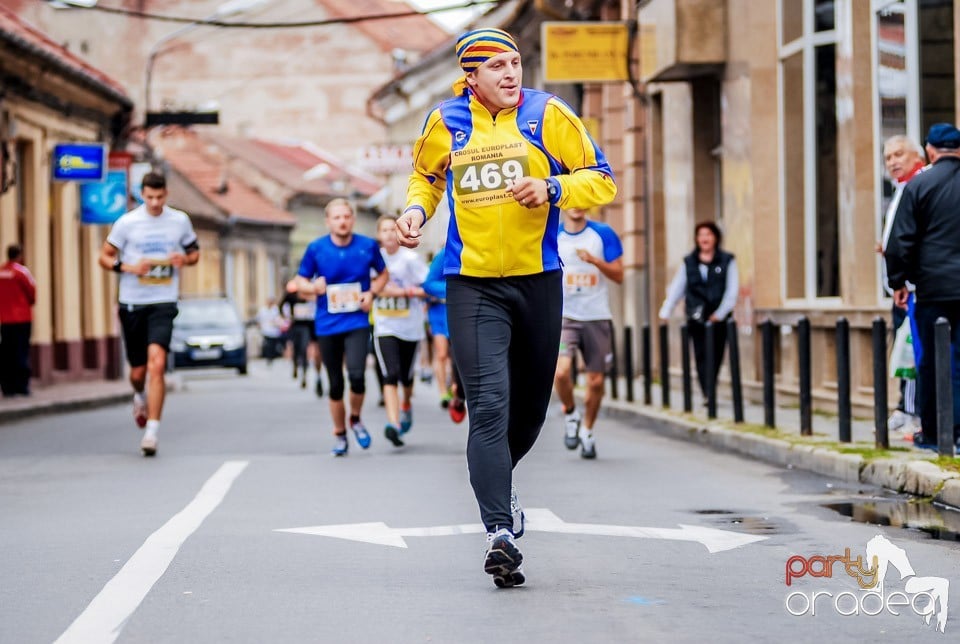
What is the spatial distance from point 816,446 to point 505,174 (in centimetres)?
575

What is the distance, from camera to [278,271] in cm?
7381

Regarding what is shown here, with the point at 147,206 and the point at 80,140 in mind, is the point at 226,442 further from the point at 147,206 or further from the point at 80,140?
the point at 80,140

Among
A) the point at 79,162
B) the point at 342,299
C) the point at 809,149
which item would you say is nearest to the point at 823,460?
the point at 342,299

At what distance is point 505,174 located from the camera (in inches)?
271

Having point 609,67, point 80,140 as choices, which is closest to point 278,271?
point 80,140

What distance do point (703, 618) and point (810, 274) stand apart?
500 inches

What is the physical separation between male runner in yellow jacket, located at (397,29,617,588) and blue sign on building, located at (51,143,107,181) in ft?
73.8

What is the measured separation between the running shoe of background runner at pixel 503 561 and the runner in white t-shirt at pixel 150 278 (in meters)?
7.28

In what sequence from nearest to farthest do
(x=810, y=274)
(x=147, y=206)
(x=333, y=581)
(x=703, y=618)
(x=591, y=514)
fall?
(x=703, y=618)
(x=333, y=581)
(x=591, y=514)
(x=147, y=206)
(x=810, y=274)

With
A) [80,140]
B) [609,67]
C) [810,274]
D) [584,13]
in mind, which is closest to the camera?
[810,274]

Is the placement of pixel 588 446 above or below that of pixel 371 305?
below

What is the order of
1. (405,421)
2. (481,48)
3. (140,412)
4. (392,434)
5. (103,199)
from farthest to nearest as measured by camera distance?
(103,199) < (405,421) < (140,412) < (392,434) < (481,48)

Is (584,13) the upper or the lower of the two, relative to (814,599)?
upper

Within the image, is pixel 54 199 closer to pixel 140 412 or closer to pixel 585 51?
pixel 585 51
